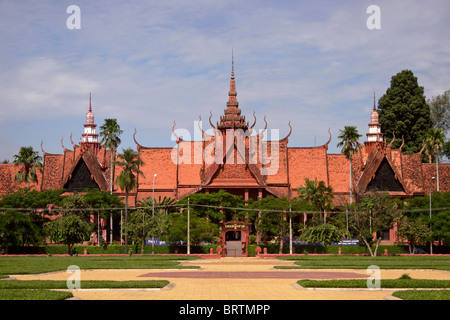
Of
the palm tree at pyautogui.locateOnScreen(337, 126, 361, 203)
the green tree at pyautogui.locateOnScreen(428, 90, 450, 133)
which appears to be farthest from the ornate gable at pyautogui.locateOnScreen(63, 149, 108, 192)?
Answer: the green tree at pyautogui.locateOnScreen(428, 90, 450, 133)

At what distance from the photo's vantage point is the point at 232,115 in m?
80.4

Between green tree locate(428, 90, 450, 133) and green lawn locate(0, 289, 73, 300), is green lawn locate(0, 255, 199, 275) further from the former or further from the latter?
green tree locate(428, 90, 450, 133)

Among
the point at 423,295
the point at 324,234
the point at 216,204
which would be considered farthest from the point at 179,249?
the point at 423,295

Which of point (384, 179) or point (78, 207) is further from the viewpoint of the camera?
point (384, 179)

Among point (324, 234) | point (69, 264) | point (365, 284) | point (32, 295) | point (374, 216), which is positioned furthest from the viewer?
point (374, 216)

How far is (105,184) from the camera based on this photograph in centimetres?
8075

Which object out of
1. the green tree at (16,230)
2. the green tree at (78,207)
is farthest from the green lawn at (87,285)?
the green tree at (78,207)

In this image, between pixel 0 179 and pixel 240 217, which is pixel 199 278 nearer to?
pixel 240 217

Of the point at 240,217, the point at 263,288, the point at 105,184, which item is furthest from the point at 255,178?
the point at 263,288

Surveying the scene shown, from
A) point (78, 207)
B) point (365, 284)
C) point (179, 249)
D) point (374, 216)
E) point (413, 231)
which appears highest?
point (78, 207)

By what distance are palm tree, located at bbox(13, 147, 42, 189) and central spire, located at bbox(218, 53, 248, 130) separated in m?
22.2

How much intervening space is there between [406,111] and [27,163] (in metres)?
52.4

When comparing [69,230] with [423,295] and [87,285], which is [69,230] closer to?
[87,285]
